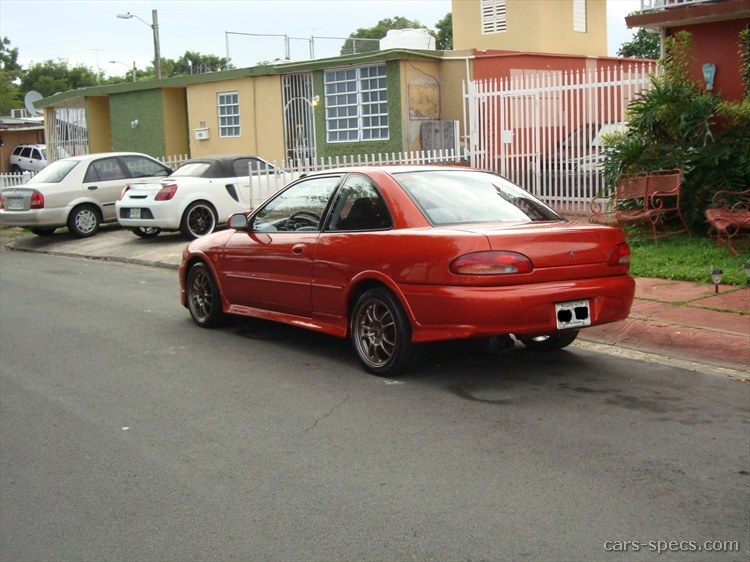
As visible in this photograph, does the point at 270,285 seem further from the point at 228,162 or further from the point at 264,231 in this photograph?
the point at 228,162

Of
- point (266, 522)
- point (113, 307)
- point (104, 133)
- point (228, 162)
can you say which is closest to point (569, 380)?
point (266, 522)

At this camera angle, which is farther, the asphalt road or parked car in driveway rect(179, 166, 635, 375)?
parked car in driveway rect(179, 166, 635, 375)

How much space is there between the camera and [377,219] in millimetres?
7223

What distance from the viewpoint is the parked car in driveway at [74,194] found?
720 inches

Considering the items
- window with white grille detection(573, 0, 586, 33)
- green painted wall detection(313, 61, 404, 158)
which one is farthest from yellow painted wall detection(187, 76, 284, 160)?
window with white grille detection(573, 0, 586, 33)

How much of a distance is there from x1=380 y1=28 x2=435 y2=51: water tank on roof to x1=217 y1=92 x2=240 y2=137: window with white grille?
13.9ft

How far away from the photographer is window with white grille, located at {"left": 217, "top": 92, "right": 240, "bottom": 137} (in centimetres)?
2503

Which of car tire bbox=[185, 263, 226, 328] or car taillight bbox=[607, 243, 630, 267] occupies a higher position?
car taillight bbox=[607, 243, 630, 267]

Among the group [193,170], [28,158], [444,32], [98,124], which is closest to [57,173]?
[193,170]

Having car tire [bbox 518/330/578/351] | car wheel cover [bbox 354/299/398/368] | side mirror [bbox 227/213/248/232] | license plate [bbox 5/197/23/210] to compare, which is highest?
license plate [bbox 5/197/23/210]

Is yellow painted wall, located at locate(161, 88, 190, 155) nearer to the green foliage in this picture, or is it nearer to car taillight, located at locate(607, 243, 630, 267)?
the green foliage

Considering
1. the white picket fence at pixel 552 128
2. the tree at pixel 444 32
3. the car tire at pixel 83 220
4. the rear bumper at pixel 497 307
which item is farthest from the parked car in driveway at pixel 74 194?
the tree at pixel 444 32

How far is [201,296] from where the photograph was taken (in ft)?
30.6

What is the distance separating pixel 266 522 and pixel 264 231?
4.21 meters
